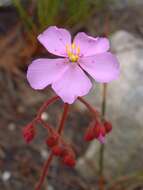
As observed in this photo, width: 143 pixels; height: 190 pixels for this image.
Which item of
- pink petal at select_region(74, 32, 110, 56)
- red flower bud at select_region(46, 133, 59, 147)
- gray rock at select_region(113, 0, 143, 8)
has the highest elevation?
pink petal at select_region(74, 32, 110, 56)

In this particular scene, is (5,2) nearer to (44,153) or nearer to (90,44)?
(44,153)

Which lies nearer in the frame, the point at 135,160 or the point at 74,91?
the point at 74,91

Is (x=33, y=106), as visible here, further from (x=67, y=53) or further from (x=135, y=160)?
(x=67, y=53)

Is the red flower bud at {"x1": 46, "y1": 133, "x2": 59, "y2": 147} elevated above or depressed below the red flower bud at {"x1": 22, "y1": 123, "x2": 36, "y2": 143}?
below

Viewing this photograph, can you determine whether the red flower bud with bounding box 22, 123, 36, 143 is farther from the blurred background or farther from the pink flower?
the blurred background

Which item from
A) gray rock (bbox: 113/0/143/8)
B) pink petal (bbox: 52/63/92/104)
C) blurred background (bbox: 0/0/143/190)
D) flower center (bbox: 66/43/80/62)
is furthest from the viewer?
gray rock (bbox: 113/0/143/8)

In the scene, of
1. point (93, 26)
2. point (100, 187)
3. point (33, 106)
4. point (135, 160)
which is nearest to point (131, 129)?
point (135, 160)

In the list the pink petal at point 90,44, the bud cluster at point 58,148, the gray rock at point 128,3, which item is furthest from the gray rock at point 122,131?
the pink petal at point 90,44

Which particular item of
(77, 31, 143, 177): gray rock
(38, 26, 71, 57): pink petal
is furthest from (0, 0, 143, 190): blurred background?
(38, 26, 71, 57): pink petal
